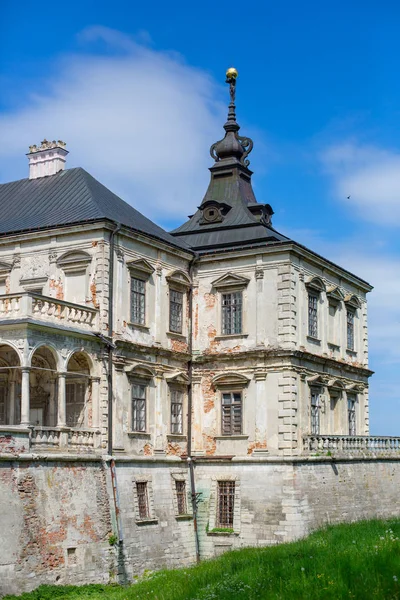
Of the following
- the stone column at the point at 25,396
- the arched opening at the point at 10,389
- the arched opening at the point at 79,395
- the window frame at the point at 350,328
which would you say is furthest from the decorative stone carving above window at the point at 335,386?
the stone column at the point at 25,396

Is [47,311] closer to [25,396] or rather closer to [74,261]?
[25,396]

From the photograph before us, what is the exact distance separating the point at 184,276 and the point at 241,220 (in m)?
3.78

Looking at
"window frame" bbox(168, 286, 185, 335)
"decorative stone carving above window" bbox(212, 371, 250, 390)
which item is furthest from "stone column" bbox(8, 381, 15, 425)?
"decorative stone carving above window" bbox(212, 371, 250, 390)

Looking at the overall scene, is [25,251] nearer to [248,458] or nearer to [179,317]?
[179,317]

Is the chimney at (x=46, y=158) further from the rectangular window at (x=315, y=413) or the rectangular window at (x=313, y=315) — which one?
the rectangular window at (x=315, y=413)

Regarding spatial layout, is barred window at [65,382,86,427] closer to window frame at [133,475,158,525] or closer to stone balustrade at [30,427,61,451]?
stone balustrade at [30,427,61,451]

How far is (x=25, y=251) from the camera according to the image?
31.4 m

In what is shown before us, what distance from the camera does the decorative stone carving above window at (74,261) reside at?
98.5 feet

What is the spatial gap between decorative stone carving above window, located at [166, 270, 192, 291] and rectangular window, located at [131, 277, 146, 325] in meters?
1.50

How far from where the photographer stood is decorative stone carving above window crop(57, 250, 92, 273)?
3003cm

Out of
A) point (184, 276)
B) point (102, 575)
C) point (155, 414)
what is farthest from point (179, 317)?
point (102, 575)

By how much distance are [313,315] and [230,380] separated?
402 centimetres

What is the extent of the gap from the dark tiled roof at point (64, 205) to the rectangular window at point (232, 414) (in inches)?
211

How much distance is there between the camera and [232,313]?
110ft
